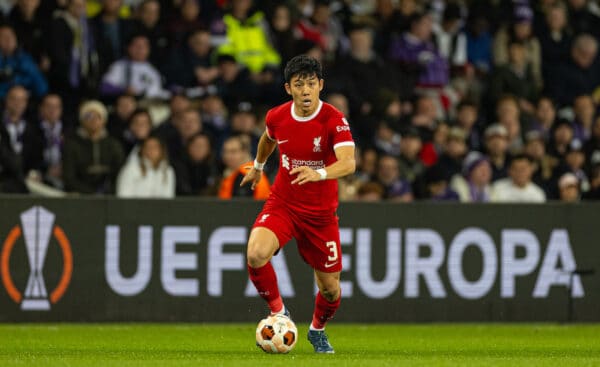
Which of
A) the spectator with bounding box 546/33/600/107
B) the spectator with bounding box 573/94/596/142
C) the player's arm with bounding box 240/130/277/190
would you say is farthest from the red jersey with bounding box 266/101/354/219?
the spectator with bounding box 546/33/600/107

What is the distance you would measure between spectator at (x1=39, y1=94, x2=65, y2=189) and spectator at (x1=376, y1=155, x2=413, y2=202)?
4.00 metres

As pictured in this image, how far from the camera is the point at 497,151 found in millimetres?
17797

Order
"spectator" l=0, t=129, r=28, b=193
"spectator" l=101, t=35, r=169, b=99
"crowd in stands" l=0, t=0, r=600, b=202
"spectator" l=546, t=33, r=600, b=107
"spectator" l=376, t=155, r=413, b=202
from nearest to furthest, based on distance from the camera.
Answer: "spectator" l=0, t=129, r=28, b=193 < "crowd in stands" l=0, t=0, r=600, b=202 < "spectator" l=376, t=155, r=413, b=202 < "spectator" l=101, t=35, r=169, b=99 < "spectator" l=546, t=33, r=600, b=107

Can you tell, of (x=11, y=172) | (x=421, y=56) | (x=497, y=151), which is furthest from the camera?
(x=421, y=56)

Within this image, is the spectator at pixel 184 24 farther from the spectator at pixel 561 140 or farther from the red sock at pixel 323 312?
the red sock at pixel 323 312

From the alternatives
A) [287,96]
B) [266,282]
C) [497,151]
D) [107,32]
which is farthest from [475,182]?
[266,282]

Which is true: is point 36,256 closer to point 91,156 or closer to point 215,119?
point 91,156

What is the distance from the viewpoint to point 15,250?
46.9ft

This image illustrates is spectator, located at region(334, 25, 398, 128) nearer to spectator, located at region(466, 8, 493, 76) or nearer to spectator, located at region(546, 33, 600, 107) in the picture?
spectator, located at region(466, 8, 493, 76)

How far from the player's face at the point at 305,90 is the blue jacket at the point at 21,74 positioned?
274 inches

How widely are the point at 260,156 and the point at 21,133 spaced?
5457mm

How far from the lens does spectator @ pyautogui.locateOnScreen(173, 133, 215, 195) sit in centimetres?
1606

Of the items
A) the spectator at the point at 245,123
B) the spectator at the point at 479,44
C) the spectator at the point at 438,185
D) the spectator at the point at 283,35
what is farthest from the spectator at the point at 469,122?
the spectator at the point at 245,123

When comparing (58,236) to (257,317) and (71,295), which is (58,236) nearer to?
(71,295)
